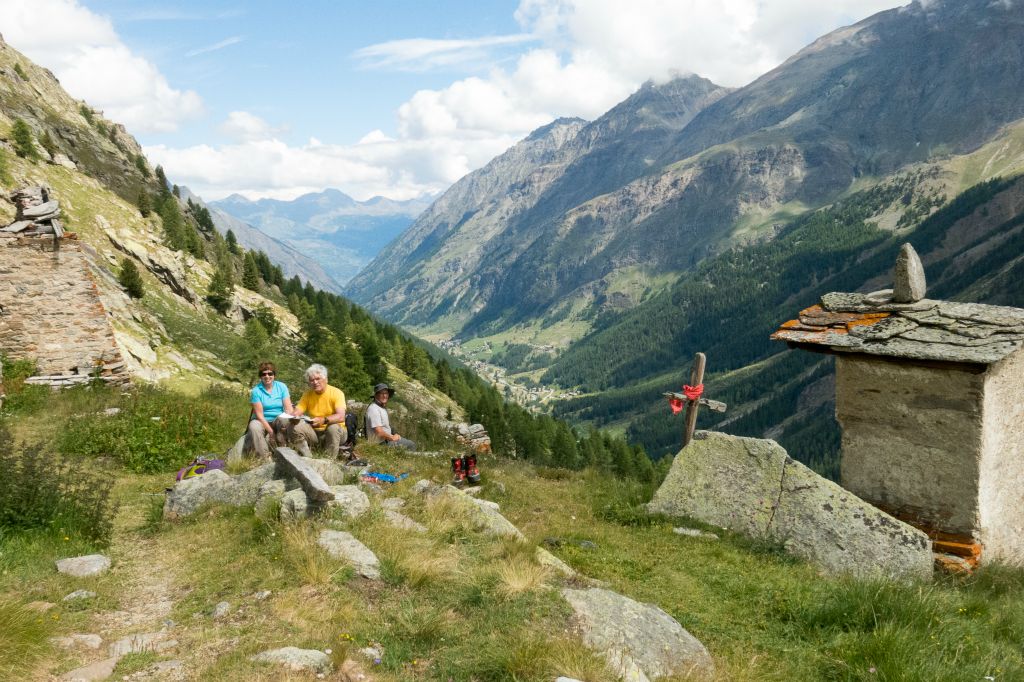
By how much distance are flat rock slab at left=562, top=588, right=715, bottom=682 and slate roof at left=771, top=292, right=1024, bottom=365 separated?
6995 millimetres

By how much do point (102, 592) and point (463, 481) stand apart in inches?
307

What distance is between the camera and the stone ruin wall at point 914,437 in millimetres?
10414

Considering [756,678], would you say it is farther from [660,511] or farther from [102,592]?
[102,592]

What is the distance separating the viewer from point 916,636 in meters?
6.23

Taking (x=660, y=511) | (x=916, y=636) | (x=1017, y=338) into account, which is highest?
(x=1017, y=338)

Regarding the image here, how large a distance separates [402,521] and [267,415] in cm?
557

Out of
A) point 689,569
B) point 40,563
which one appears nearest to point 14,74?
point 40,563

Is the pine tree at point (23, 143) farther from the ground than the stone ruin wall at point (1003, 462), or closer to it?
farther from the ground

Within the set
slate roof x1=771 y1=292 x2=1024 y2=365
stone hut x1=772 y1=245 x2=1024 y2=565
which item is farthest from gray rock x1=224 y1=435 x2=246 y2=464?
stone hut x1=772 y1=245 x2=1024 y2=565

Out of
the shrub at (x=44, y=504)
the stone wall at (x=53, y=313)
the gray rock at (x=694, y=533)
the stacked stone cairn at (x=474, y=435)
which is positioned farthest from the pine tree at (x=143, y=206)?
the gray rock at (x=694, y=533)

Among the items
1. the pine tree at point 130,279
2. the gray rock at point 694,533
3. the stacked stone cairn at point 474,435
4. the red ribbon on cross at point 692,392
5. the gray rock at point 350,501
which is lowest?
the stacked stone cairn at point 474,435

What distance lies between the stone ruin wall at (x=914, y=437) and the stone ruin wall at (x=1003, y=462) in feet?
0.89

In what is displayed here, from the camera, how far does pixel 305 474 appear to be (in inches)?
365

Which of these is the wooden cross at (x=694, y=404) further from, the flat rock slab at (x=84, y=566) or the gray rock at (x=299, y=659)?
the flat rock slab at (x=84, y=566)
